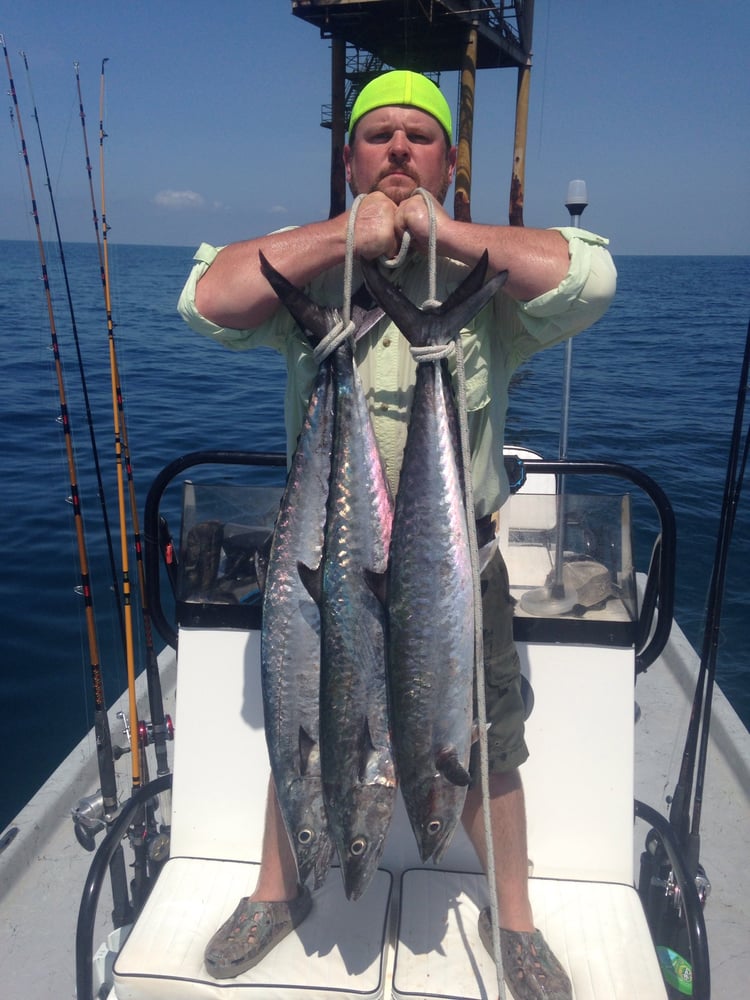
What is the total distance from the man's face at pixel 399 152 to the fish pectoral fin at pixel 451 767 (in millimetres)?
1414

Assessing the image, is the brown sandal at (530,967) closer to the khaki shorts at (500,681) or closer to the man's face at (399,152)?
the khaki shorts at (500,681)

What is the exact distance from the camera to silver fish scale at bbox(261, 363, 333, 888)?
202cm

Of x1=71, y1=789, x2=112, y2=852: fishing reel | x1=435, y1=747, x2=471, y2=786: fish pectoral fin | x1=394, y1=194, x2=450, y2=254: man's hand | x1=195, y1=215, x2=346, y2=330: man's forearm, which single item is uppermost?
x1=394, y1=194, x2=450, y2=254: man's hand

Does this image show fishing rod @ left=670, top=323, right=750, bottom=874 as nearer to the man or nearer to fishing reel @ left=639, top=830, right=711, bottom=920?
fishing reel @ left=639, top=830, right=711, bottom=920

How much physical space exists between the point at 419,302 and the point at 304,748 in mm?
1283

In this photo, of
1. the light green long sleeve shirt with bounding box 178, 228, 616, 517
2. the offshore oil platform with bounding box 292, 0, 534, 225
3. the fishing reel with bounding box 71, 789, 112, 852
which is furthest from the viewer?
the offshore oil platform with bounding box 292, 0, 534, 225

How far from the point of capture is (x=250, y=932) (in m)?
2.26

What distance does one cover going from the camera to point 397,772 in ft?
6.36

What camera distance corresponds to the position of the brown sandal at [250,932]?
217 centimetres

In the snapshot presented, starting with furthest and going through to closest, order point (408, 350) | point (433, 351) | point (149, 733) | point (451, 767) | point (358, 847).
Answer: point (149, 733) < point (408, 350) < point (358, 847) < point (451, 767) < point (433, 351)

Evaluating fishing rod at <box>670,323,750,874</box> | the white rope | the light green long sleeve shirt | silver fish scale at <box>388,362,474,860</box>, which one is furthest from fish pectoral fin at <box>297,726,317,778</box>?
fishing rod at <box>670,323,750,874</box>

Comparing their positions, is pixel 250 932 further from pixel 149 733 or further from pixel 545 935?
pixel 149 733

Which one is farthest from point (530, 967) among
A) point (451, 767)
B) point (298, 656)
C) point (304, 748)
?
point (298, 656)

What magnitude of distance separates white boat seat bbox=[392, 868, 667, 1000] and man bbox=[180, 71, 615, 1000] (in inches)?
3.7
